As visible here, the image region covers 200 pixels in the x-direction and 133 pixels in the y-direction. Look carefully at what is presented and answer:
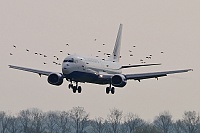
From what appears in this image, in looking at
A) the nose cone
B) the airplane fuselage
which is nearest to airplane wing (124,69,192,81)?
the airplane fuselage

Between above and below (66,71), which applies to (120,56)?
above

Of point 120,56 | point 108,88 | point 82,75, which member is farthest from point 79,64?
point 120,56

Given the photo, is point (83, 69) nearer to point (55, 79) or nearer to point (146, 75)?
point (55, 79)

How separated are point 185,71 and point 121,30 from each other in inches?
1687

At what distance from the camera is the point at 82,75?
482 feet

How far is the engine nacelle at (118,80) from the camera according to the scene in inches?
5974

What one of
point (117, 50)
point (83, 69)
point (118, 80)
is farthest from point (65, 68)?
point (117, 50)

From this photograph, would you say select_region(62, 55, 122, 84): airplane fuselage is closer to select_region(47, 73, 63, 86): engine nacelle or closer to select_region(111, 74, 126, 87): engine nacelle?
select_region(111, 74, 126, 87): engine nacelle

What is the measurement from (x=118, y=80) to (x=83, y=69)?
7668 mm

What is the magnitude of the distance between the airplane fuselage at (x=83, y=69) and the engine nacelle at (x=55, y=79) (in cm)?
304

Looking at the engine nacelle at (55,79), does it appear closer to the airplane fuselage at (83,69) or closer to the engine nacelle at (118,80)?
the airplane fuselage at (83,69)

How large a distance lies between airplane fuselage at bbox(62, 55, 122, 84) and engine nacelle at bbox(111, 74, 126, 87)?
3.94 feet

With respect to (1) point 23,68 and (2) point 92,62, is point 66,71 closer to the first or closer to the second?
(2) point 92,62

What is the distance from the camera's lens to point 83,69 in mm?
147375
